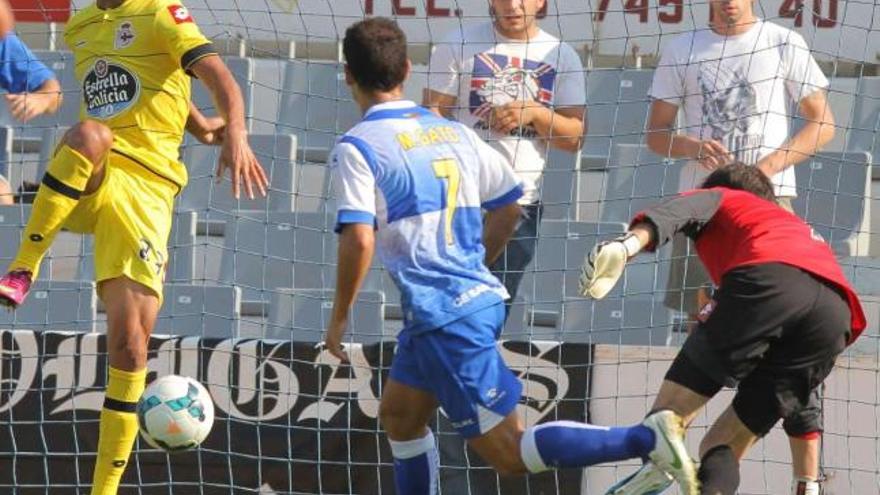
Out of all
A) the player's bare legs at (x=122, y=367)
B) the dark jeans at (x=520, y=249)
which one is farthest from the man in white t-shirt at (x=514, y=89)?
the player's bare legs at (x=122, y=367)

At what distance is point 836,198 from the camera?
28.2ft

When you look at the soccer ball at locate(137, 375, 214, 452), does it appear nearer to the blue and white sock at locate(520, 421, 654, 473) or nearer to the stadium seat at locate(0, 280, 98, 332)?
the blue and white sock at locate(520, 421, 654, 473)

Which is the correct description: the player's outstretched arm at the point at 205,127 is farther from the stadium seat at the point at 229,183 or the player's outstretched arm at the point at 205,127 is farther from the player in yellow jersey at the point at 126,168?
the stadium seat at the point at 229,183

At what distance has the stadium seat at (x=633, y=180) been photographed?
29.2 ft

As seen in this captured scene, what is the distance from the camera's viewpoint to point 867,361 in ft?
25.7

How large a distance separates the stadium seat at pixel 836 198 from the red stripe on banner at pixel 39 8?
14.0 ft

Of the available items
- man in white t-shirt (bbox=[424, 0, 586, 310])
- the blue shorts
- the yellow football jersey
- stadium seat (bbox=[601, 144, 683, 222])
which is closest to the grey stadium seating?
stadium seat (bbox=[601, 144, 683, 222])

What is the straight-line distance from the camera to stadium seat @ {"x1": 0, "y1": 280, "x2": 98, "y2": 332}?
8672 mm

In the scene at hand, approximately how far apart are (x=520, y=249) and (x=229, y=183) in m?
2.34

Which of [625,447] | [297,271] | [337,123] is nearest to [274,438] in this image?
[297,271]

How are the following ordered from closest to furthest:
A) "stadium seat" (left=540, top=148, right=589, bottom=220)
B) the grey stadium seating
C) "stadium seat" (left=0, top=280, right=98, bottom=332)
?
1. the grey stadium seating
2. "stadium seat" (left=0, top=280, right=98, bottom=332)
3. "stadium seat" (left=540, top=148, right=589, bottom=220)

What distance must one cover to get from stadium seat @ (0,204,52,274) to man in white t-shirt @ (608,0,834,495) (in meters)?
3.16

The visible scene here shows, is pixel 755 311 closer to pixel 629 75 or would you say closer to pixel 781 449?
pixel 781 449

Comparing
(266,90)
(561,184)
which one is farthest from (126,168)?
(266,90)
